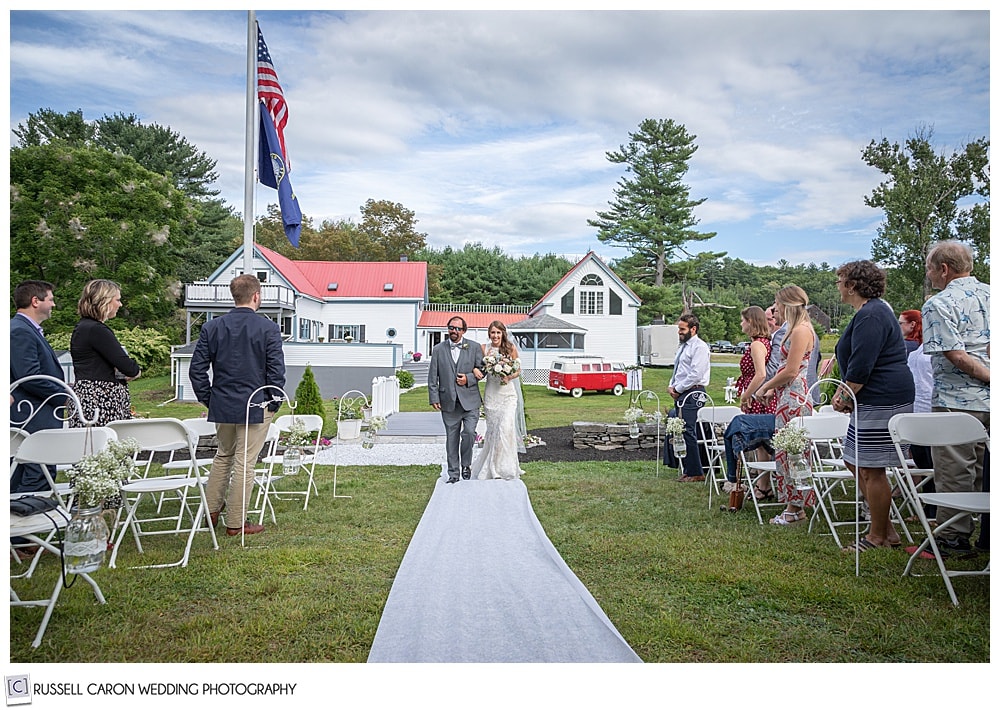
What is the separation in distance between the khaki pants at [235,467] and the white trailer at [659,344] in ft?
86.2

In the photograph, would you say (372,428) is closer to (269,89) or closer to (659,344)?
(269,89)

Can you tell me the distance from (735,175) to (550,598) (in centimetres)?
2825

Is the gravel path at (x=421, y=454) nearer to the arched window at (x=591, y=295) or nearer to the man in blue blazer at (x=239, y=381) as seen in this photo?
the man in blue blazer at (x=239, y=381)

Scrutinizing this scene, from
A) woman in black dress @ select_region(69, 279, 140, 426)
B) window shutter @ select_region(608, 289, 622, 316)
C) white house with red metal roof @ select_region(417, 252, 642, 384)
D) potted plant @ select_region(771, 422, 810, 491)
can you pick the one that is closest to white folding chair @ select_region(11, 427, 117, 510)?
woman in black dress @ select_region(69, 279, 140, 426)

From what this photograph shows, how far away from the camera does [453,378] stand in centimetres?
699

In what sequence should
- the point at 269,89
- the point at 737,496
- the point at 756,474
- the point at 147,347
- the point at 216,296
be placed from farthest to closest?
the point at 216,296 → the point at 147,347 → the point at 269,89 → the point at 756,474 → the point at 737,496

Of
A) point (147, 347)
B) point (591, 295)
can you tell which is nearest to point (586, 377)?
point (591, 295)

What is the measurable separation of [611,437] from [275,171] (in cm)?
560

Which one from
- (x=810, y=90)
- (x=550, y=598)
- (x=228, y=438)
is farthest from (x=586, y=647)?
(x=810, y=90)

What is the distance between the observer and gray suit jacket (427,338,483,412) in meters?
6.98

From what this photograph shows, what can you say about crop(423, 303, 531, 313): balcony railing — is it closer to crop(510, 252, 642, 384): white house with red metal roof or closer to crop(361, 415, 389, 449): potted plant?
crop(510, 252, 642, 384): white house with red metal roof

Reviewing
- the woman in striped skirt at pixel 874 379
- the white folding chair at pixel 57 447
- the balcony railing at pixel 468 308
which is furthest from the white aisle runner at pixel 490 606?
the balcony railing at pixel 468 308
